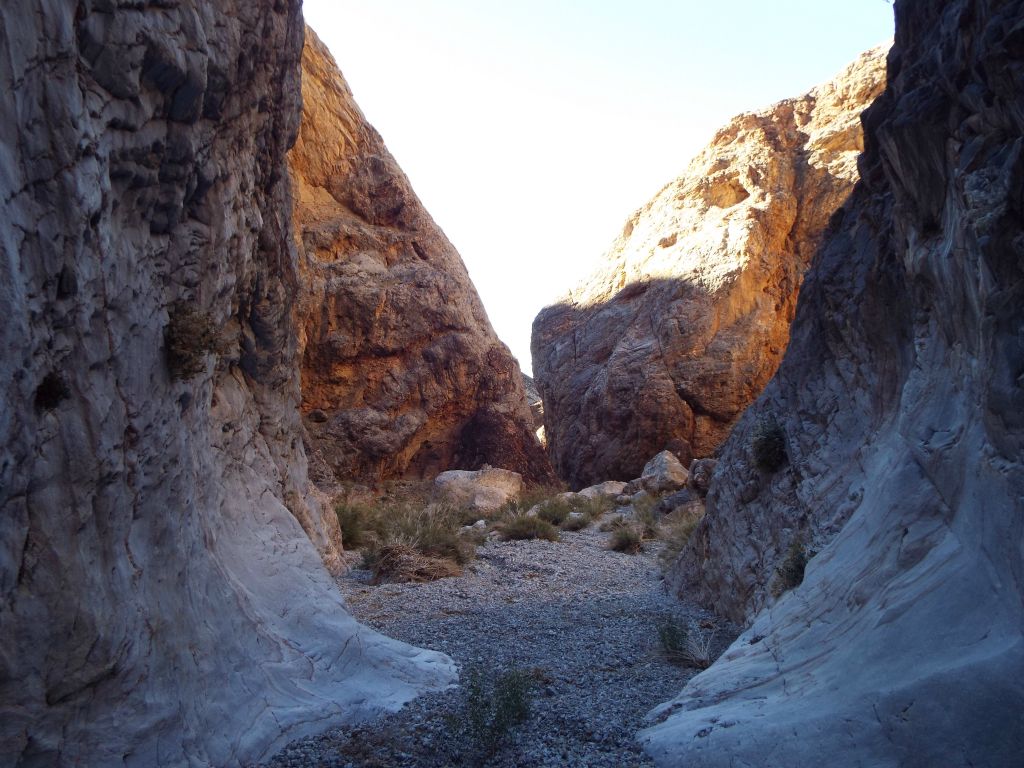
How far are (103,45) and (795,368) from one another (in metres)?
6.31

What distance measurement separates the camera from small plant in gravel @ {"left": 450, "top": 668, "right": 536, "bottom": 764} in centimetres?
412

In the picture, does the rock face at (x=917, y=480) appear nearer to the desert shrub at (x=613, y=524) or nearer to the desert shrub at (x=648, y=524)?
the desert shrub at (x=648, y=524)

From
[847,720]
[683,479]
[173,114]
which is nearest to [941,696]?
[847,720]

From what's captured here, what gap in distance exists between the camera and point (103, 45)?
3.70m

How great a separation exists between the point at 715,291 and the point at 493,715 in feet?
68.0

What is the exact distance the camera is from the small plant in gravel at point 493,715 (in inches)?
162

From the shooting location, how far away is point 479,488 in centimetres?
1958

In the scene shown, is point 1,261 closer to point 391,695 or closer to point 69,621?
point 69,621

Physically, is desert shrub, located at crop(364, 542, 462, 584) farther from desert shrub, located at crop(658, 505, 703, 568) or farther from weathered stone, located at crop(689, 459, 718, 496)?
weathered stone, located at crop(689, 459, 718, 496)

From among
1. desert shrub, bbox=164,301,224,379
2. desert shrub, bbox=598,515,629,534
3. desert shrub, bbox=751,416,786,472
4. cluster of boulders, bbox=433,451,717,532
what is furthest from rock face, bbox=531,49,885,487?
desert shrub, bbox=164,301,224,379

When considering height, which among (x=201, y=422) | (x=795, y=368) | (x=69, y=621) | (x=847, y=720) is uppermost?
(x=201, y=422)

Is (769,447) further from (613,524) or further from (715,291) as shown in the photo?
(715,291)

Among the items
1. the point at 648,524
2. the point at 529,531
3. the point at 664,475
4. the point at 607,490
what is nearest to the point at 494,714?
the point at 529,531

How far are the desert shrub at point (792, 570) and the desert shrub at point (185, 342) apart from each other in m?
4.38
